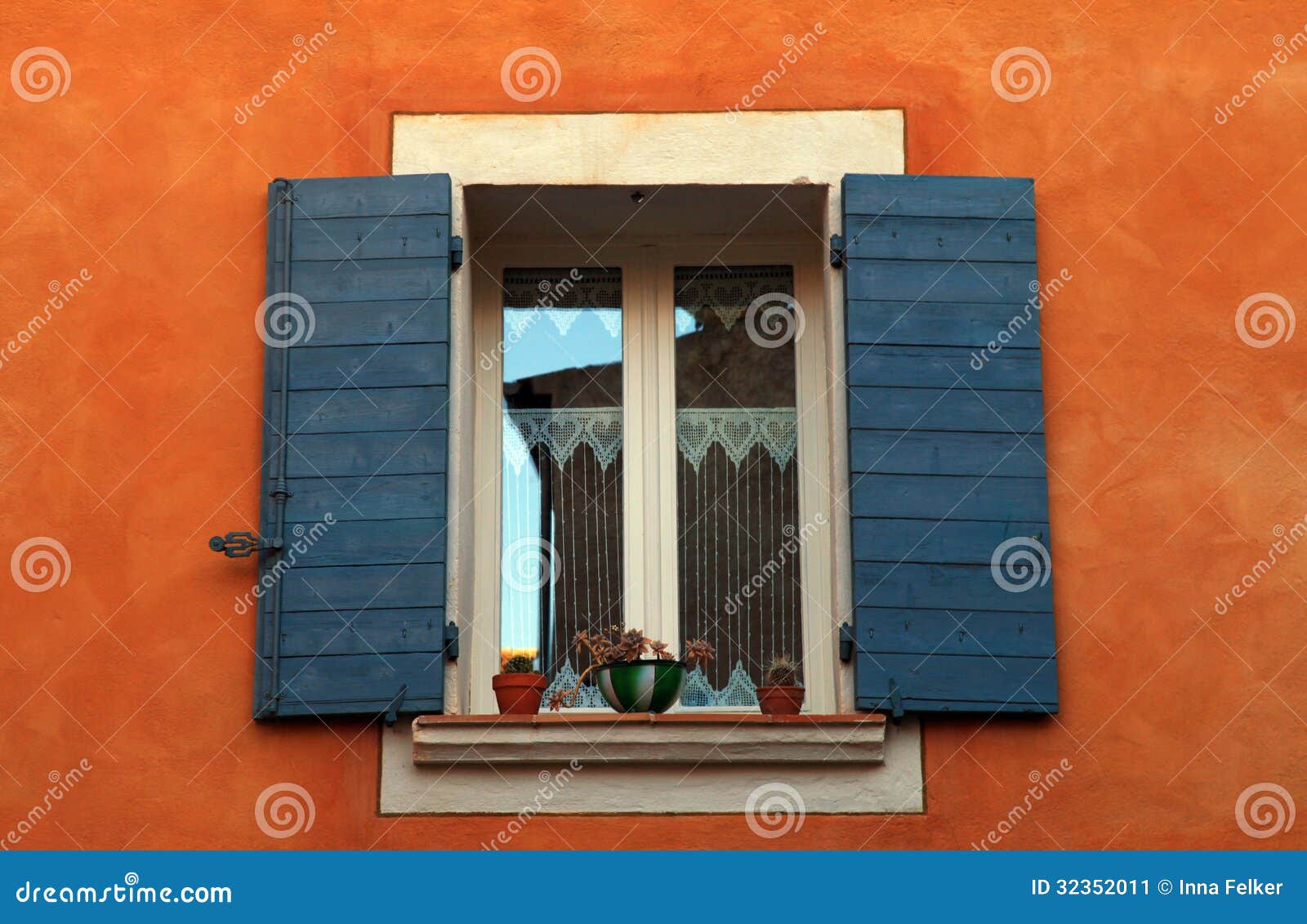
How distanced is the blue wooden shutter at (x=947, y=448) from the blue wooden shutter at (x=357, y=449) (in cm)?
140

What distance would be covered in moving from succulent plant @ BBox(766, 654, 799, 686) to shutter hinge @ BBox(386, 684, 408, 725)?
3.93 ft

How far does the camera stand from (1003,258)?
686cm

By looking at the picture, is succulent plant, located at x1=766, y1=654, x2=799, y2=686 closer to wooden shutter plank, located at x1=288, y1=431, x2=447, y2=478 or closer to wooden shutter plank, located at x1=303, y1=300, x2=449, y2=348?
wooden shutter plank, located at x1=288, y1=431, x2=447, y2=478

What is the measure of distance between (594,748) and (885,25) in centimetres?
278

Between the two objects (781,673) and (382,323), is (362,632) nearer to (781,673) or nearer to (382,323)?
(382,323)

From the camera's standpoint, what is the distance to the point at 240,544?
6.56 meters

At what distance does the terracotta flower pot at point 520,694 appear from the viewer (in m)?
6.48

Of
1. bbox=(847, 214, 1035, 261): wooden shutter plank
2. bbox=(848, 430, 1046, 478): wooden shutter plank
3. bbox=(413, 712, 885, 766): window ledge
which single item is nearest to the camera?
bbox=(413, 712, 885, 766): window ledge

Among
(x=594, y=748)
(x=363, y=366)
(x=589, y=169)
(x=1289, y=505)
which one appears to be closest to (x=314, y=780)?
(x=594, y=748)

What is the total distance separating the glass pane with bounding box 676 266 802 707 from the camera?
6.99 metres

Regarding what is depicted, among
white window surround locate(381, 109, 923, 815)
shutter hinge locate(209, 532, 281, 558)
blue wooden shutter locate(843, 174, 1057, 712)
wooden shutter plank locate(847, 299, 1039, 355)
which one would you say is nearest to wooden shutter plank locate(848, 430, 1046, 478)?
blue wooden shutter locate(843, 174, 1057, 712)

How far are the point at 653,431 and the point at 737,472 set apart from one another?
0.33m

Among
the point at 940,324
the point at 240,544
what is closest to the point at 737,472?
the point at 940,324

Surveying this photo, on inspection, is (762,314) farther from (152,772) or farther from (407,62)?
(152,772)
